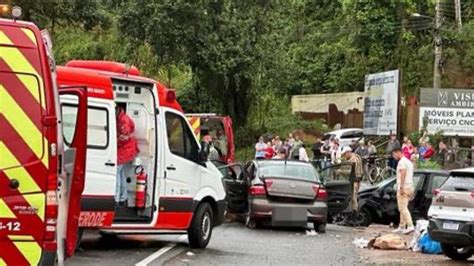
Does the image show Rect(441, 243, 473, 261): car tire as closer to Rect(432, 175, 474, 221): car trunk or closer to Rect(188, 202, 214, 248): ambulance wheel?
Rect(432, 175, 474, 221): car trunk

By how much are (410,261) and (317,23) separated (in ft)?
136

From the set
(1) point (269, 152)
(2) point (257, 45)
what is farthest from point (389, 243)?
(2) point (257, 45)

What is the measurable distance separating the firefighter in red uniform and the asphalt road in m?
0.89

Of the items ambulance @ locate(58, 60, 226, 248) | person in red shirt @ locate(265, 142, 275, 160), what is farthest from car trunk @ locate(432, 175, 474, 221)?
person in red shirt @ locate(265, 142, 275, 160)

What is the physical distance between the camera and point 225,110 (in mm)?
40625

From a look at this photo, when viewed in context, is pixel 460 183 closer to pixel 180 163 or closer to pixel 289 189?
pixel 180 163

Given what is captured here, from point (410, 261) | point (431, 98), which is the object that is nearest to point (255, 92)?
point (431, 98)

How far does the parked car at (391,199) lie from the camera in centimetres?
1864

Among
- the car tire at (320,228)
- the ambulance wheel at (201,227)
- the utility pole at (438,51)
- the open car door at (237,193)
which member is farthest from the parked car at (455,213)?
the utility pole at (438,51)

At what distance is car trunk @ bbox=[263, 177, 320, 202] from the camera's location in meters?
16.7

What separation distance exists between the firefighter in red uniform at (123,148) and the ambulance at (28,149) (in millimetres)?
5091

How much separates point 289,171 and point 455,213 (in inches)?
210

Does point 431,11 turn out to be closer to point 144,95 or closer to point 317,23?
point 317,23

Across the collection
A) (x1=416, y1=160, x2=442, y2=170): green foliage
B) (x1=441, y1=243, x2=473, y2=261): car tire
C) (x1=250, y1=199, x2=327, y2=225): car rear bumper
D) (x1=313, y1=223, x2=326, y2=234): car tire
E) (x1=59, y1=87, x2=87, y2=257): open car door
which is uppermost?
(x1=59, y1=87, x2=87, y2=257): open car door
